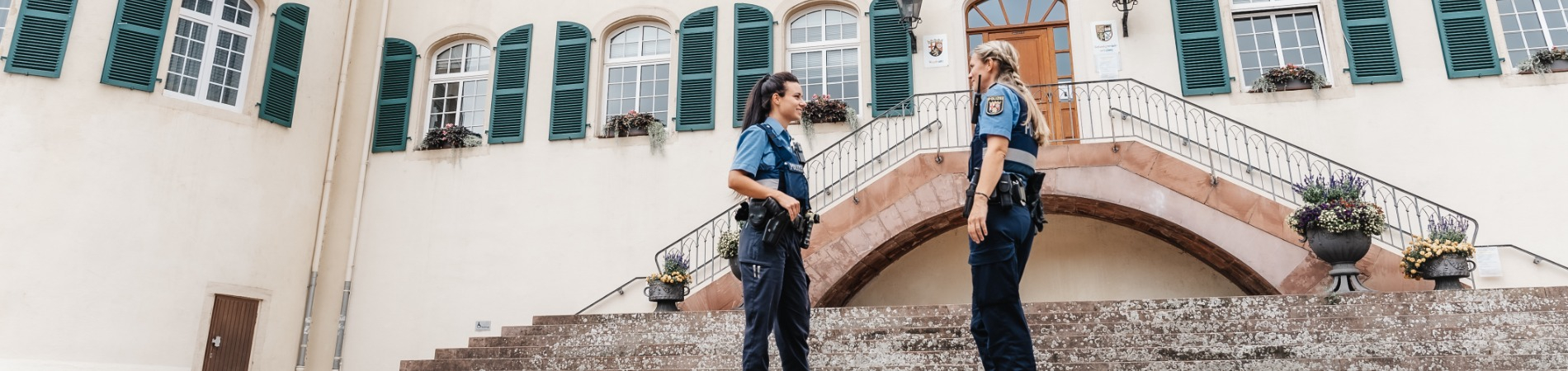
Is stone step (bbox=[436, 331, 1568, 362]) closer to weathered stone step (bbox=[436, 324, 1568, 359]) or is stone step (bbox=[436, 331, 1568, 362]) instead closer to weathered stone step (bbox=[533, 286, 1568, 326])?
weathered stone step (bbox=[436, 324, 1568, 359])

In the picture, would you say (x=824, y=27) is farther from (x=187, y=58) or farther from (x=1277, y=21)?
(x=187, y=58)

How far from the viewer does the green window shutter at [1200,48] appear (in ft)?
36.1

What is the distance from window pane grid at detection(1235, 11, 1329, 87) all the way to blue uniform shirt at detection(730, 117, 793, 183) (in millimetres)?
8776

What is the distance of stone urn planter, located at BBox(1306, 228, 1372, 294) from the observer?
8531 mm

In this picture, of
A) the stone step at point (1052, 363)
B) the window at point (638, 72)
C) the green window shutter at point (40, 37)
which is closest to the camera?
the stone step at point (1052, 363)

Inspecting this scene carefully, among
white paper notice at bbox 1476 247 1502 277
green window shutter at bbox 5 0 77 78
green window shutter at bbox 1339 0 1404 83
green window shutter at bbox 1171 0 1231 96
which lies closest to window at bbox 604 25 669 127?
green window shutter at bbox 5 0 77 78

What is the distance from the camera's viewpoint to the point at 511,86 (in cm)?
1252

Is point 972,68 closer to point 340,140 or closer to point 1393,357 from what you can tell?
point 1393,357

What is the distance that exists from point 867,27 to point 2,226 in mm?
8968

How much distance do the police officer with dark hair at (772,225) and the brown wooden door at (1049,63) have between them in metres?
7.46

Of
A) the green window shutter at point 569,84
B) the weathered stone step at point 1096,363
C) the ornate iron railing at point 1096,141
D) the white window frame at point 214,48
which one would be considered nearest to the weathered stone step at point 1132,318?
the weathered stone step at point 1096,363

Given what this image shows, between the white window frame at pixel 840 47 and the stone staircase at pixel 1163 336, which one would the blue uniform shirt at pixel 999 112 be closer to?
the stone staircase at pixel 1163 336

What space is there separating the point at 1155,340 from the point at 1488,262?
514cm

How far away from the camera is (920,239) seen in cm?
1077
